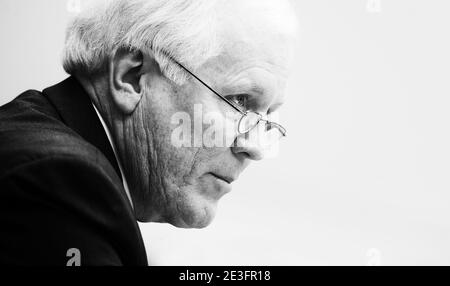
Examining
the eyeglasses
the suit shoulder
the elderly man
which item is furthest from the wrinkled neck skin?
the suit shoulder

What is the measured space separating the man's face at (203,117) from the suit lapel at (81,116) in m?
0.10

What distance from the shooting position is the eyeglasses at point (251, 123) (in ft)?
4.64

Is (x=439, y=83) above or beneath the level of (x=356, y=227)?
above

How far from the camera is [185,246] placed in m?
2.56

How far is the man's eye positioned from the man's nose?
0.08 metres

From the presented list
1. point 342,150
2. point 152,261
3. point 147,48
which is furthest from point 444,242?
point 147,48

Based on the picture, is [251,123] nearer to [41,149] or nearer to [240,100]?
[240,100]

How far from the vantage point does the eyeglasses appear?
141cm

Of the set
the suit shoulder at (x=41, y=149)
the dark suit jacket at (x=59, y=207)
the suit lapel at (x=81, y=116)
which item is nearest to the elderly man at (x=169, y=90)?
the suit lapel at (x=81, y=116)

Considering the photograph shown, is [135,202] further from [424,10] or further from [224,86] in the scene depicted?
[424,10]

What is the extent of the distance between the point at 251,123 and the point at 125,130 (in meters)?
0.31

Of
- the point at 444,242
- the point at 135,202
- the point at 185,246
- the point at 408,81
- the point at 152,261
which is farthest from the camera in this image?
the point at 408,81

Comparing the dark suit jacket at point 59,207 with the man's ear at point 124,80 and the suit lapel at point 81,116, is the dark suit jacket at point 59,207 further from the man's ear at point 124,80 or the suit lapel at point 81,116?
the man's ear at point 124,80

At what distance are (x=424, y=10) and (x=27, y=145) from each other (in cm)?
249
